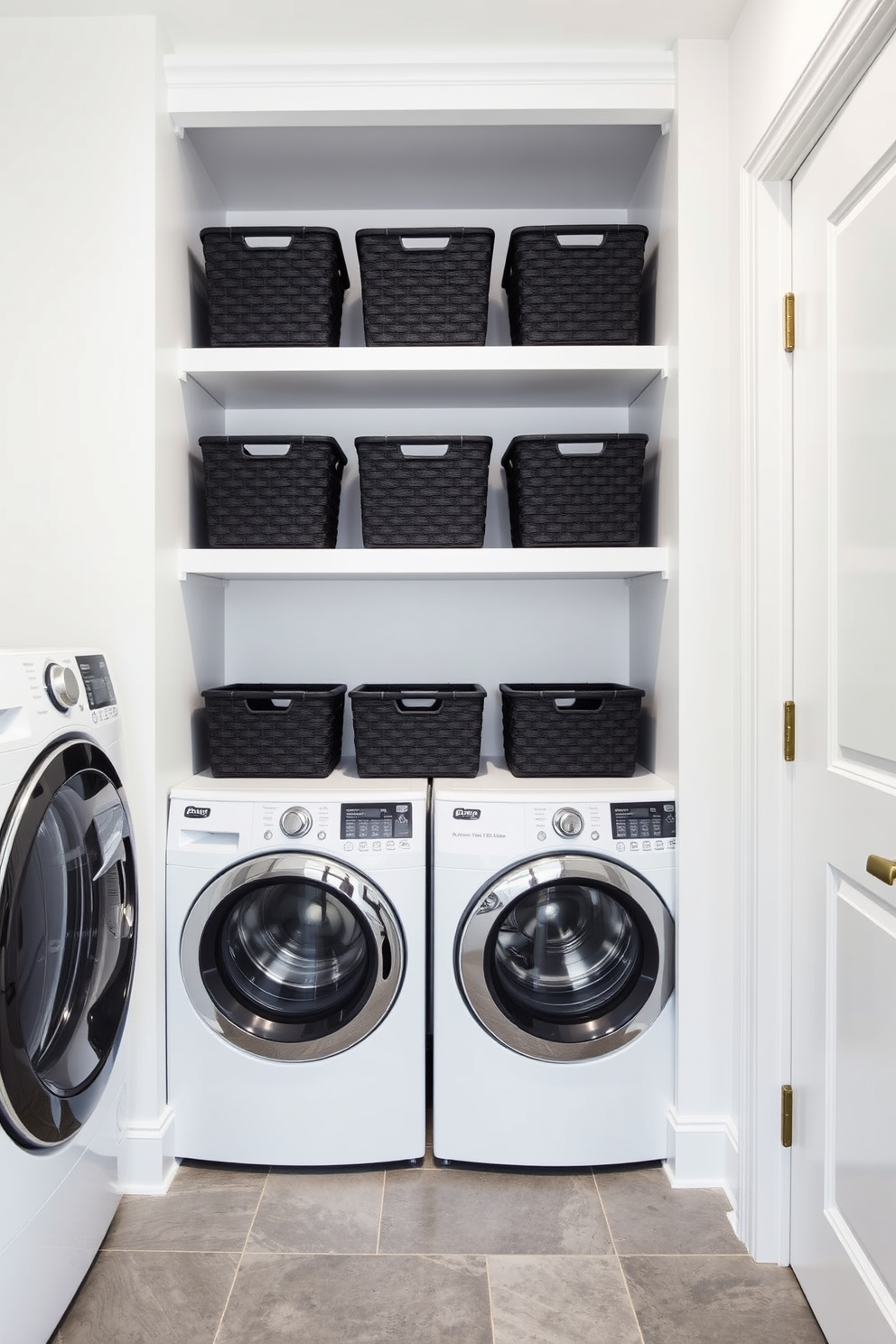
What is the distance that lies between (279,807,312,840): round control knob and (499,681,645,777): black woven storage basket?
545 mm

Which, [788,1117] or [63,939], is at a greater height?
[63,939]

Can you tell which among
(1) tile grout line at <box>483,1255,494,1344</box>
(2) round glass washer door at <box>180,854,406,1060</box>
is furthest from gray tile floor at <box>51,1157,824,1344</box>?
(2) round glass washer door at <box>180,854,406,1060</box>

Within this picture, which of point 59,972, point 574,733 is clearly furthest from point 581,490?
point 59,972

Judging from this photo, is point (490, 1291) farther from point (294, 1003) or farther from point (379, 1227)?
point (294, 1003)

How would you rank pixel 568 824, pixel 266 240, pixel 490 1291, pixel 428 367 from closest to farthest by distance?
pixel 490 1291
pixel 568 824
pixel 428 367
pixel 266 240

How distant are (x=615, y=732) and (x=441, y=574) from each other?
1.89ft

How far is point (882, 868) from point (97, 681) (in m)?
1.40

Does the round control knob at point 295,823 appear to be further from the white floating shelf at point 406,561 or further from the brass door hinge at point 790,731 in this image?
the brass door hinge at point 790,731

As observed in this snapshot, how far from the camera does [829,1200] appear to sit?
1454 millimetres

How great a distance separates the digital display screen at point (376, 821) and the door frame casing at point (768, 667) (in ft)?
2.46

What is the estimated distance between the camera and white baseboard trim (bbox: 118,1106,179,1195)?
1.83m

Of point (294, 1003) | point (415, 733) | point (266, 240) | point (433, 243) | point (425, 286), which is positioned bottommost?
point (294, 1003)

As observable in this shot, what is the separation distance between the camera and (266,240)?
7.72 ft

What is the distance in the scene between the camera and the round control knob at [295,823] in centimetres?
186
